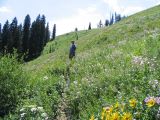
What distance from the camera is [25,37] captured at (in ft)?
411

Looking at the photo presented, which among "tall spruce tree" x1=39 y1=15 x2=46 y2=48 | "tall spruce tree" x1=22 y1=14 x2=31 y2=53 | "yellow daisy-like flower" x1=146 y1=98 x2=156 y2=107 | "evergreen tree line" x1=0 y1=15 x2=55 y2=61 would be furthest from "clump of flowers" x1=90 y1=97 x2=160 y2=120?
"tall spruce tree" x1=39 y1=15 x2=46 y2=48

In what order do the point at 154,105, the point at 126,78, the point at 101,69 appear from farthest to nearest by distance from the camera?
the point at 101,69 < the point at 126,78 < the point at 154,105

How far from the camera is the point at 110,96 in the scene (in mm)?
12445

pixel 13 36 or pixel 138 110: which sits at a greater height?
pixel 13 36

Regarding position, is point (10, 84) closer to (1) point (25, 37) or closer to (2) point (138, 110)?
(2) point (138, 110)

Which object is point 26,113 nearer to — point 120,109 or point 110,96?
point 110,96

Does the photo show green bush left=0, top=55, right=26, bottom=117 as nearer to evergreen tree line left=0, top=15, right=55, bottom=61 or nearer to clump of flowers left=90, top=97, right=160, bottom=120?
clump of flowers left=90, top=97, right=160, bottom=120

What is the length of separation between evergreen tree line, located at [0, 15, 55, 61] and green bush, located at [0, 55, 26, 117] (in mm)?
88555

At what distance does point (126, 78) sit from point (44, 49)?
12751cm

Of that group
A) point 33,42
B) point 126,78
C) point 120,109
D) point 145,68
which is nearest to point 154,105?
point 120,109

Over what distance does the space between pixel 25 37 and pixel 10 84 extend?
356 feet

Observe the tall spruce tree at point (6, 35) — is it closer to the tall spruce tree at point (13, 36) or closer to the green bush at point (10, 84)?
the tall spruce tree at point (13, 36)

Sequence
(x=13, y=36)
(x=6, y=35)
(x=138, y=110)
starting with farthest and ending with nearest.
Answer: (x=6, y=35) → (x=13, y=36) → (x=138, y=110)

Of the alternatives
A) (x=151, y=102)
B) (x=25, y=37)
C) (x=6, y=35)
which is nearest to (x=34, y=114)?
(x=151, y=102)
